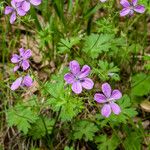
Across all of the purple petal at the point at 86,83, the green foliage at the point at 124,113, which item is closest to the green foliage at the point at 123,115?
the green foliage at the point at 124,113

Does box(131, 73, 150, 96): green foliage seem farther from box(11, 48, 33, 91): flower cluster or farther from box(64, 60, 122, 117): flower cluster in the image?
box(11, 48, 33, 91): flower cluster

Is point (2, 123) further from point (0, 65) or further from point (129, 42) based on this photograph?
point (129, 42)

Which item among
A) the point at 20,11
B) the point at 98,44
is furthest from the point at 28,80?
the point at 98,44

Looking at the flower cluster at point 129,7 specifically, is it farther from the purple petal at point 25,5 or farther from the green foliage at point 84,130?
the green foliage at point 84,130

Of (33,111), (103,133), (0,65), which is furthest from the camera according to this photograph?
(0,65)

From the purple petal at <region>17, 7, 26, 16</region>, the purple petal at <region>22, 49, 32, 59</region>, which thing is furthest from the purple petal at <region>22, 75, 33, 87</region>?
the purple petal at <region>17, 7, 26, 16</region>

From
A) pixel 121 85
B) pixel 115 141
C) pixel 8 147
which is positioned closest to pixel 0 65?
pixel 8 147

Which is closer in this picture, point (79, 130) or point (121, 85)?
point (79, 130)
